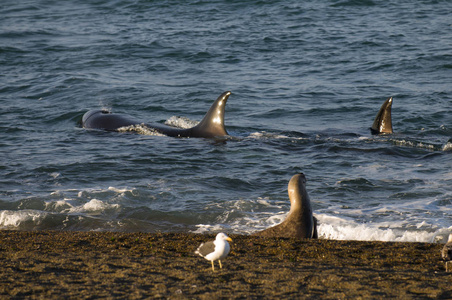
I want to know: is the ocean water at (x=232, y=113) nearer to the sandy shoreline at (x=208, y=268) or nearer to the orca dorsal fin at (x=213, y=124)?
the orca dorsal fin at (x=213, y=124)

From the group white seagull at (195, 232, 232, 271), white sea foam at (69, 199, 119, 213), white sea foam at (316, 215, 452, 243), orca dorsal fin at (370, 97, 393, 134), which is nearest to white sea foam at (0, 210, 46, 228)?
white sea foam at (69, 199, 119, 213)

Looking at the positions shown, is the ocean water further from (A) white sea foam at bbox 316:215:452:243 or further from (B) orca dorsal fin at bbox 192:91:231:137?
(B) orca dorsal fin at bbox 192:91:231:137

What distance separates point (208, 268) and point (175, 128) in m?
8.33

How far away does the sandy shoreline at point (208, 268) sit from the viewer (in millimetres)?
5398

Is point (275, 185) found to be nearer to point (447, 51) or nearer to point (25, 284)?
point (25, 284)

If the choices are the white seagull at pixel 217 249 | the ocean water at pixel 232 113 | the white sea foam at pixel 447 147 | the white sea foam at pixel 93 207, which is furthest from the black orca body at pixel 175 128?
the white seagull at pixel 217 249

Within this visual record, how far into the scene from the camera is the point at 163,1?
1224 inches

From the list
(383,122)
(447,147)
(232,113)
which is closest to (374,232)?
(447,147)

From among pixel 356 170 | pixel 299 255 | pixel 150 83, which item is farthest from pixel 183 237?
pixel 150 83

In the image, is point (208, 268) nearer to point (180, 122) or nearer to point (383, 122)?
point (383, 122)

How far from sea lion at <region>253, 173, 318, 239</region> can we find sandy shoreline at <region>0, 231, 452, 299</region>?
1.30ft

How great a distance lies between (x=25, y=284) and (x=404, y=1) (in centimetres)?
2624

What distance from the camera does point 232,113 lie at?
53.9 ft

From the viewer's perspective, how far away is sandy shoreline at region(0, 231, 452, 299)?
5.40 m
